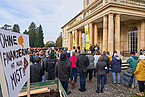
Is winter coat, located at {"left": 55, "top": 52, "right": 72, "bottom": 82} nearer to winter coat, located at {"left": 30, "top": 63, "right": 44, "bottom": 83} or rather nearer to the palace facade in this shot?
winter coat, located at {"left": 30, "top": 63, "right": 44, "bottom": 83}

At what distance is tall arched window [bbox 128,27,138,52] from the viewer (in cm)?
1599

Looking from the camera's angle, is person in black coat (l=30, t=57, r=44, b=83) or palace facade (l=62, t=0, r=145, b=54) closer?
person in black coat (l=30, t=57, r=44, b=83)

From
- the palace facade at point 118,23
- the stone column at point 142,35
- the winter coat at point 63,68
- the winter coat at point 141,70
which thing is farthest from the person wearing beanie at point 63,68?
the stone column at point 142,35

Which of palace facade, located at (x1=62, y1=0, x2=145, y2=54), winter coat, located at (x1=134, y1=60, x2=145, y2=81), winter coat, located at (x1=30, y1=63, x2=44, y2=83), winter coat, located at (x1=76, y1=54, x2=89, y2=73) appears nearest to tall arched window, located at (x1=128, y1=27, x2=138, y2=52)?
palace facade, located at (x1=62, y1=0, x2=145, y2=54)

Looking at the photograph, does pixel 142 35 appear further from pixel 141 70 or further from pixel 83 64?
pixel 83 64

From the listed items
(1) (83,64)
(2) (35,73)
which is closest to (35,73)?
(2) (35,73)

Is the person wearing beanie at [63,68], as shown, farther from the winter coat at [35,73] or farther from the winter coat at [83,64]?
the winter coat at [83,64]

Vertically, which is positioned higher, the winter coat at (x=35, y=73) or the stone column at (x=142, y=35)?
the stone column at (x=142, y=35)

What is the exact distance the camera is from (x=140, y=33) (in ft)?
47.8

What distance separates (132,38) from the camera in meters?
16.4

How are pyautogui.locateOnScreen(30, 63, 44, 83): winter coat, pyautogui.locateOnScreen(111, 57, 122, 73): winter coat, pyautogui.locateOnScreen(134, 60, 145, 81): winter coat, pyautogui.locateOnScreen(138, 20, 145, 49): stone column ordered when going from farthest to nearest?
1. pyautogui.locateOnScreen(138, 20, 145, 49): stone column
2. pyautogui.locateOnScreen(111, 57, 122, 73): winter coat
3. pyautogui.locateOnScreen(134, 60, 145, 81): winter coat
4. pyautogui.locateOnScreen(30, 63, 44, 83): winter coat

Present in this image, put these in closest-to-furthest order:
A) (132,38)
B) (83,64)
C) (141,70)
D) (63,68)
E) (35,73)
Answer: (35,73) < (63,68) < (141,70) < (83,64) < (132,38)

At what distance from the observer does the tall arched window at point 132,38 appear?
16.0 metres

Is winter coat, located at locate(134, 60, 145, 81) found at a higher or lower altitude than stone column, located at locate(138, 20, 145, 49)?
lower
